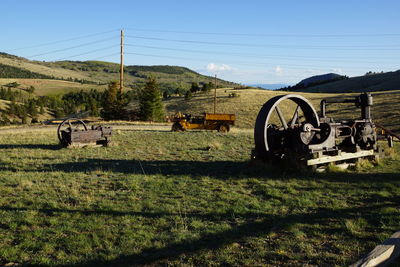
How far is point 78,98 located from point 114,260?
135 meters

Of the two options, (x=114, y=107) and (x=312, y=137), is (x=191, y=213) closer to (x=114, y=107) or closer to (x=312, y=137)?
(x=312, y=137)

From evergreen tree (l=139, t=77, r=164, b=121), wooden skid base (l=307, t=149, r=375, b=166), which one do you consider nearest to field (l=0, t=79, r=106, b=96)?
evergreen tree (l=139, t=77, r=164, b=121)

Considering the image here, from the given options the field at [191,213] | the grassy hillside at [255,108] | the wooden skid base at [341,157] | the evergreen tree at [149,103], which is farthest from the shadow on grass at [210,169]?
the evergreen tree at [149,103]

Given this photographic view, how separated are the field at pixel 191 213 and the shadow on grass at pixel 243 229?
0.05ft

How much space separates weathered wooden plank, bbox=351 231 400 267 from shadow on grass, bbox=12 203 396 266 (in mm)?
559

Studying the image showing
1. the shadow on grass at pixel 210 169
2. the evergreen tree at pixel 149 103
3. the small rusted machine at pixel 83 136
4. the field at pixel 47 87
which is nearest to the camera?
the shadow on grass at pixel 210 169

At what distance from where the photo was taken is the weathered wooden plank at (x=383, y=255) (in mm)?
3627

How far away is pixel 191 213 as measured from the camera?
613cm

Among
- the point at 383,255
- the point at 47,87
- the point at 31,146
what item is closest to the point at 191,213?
the point at 383,255

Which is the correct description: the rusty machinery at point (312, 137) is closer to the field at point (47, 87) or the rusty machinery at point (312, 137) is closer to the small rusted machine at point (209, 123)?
the small rusted machine at point (209, 123)

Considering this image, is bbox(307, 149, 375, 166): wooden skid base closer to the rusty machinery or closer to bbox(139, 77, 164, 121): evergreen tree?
the rusty machinery

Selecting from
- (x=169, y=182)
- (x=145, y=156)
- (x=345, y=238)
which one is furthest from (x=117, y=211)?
(x=145, y=156)

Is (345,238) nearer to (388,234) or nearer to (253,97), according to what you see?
(388,234)

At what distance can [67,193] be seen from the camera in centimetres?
755
